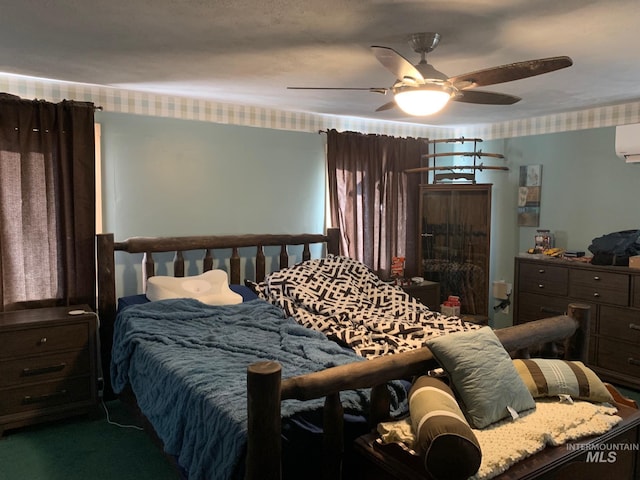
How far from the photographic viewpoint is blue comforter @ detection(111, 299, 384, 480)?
177cm

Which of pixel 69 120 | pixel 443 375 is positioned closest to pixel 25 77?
pixel 69 120

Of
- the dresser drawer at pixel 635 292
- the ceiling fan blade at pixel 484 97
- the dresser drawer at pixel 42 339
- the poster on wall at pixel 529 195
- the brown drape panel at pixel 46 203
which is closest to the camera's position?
the ceiling fan blade at pixel 484 97

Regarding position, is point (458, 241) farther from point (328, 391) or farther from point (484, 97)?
point (328, 391)

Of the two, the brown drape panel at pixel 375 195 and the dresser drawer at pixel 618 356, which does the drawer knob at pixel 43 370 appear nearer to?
the brown drape panel at pixel 375 195

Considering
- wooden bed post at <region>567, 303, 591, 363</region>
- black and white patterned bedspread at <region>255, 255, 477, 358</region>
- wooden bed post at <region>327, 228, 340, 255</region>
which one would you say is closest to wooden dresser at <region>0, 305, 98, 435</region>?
black and white patterned bedspread at <region>255, 255, 477, 358</region>

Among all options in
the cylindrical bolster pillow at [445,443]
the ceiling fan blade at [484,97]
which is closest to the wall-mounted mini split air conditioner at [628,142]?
the ceiling fan blade at [484,97]

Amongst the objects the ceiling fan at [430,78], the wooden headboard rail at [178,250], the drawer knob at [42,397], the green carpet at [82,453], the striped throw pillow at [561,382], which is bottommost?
the green carpet at [82,453]

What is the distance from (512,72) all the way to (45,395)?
302cm

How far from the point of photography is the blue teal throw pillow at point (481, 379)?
1.76 metres

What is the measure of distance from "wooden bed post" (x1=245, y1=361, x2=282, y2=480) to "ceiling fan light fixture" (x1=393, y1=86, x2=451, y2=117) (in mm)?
1339

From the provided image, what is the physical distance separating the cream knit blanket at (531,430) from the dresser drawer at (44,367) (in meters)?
2.11

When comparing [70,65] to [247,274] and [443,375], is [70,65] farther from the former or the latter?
[443,375]

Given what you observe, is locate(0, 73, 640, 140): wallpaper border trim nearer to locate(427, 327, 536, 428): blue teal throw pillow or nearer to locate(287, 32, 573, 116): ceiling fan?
locate(287, 32, 573, 116): ceiling fan

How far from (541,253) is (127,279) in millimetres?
3442
